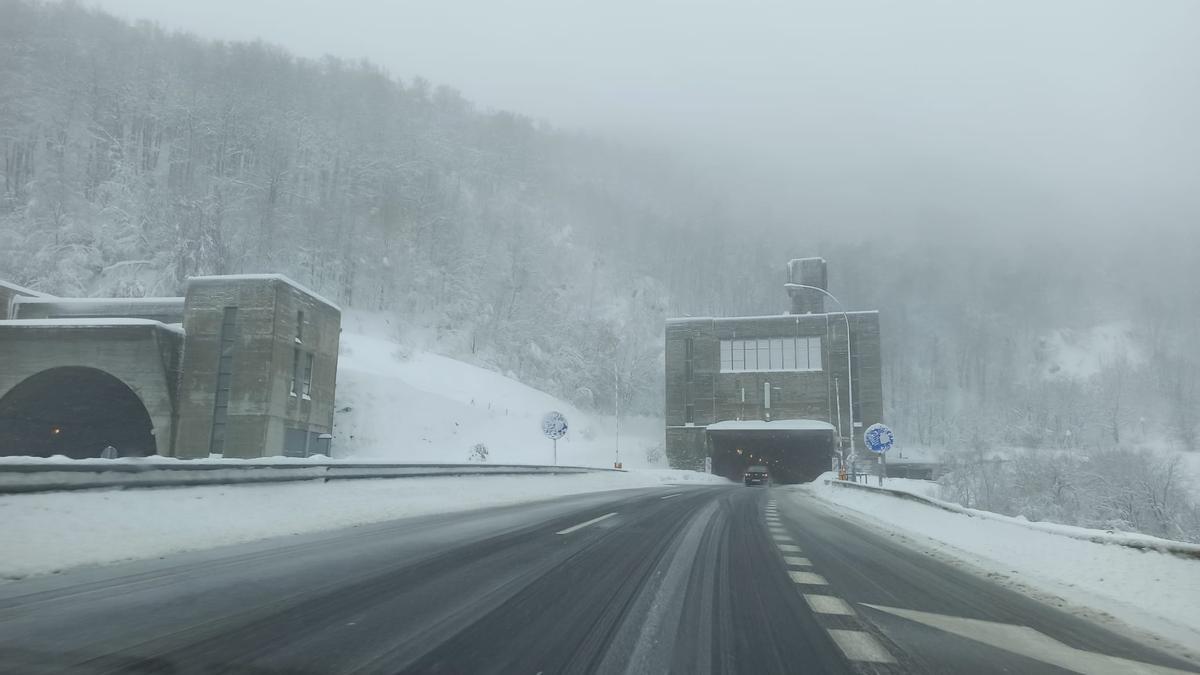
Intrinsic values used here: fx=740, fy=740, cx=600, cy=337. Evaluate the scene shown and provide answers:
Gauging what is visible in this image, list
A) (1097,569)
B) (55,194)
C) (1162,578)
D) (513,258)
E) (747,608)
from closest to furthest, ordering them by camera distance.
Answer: (747,608)
(1162,578)
(1097,569)
(55,194)
(513,258)

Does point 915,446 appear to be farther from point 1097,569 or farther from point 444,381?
point 1097,569

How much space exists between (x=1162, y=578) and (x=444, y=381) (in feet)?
266

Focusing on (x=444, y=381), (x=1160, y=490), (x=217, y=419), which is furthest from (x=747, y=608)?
(x=444, y=381)

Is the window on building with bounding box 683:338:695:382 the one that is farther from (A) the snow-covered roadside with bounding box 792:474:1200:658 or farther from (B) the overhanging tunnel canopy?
(A) the snow-covered roadside with bounding box 792:474:1200:658

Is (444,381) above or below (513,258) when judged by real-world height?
below

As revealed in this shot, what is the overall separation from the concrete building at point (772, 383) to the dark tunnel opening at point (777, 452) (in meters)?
0.19

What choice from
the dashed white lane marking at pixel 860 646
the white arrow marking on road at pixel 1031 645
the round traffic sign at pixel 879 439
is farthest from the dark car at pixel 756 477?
the dashed white lane marking at pixel 860 646

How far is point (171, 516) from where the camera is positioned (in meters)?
8.38

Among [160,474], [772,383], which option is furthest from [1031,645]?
[772,383]

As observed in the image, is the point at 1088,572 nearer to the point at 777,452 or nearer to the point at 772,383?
the point at 772,383

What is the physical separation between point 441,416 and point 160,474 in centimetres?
6523

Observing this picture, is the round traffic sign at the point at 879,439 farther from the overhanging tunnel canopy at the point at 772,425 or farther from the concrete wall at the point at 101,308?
the concrete wall at the point at 101,308

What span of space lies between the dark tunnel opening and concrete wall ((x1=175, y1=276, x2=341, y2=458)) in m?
43.5

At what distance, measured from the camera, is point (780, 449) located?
8375cm
